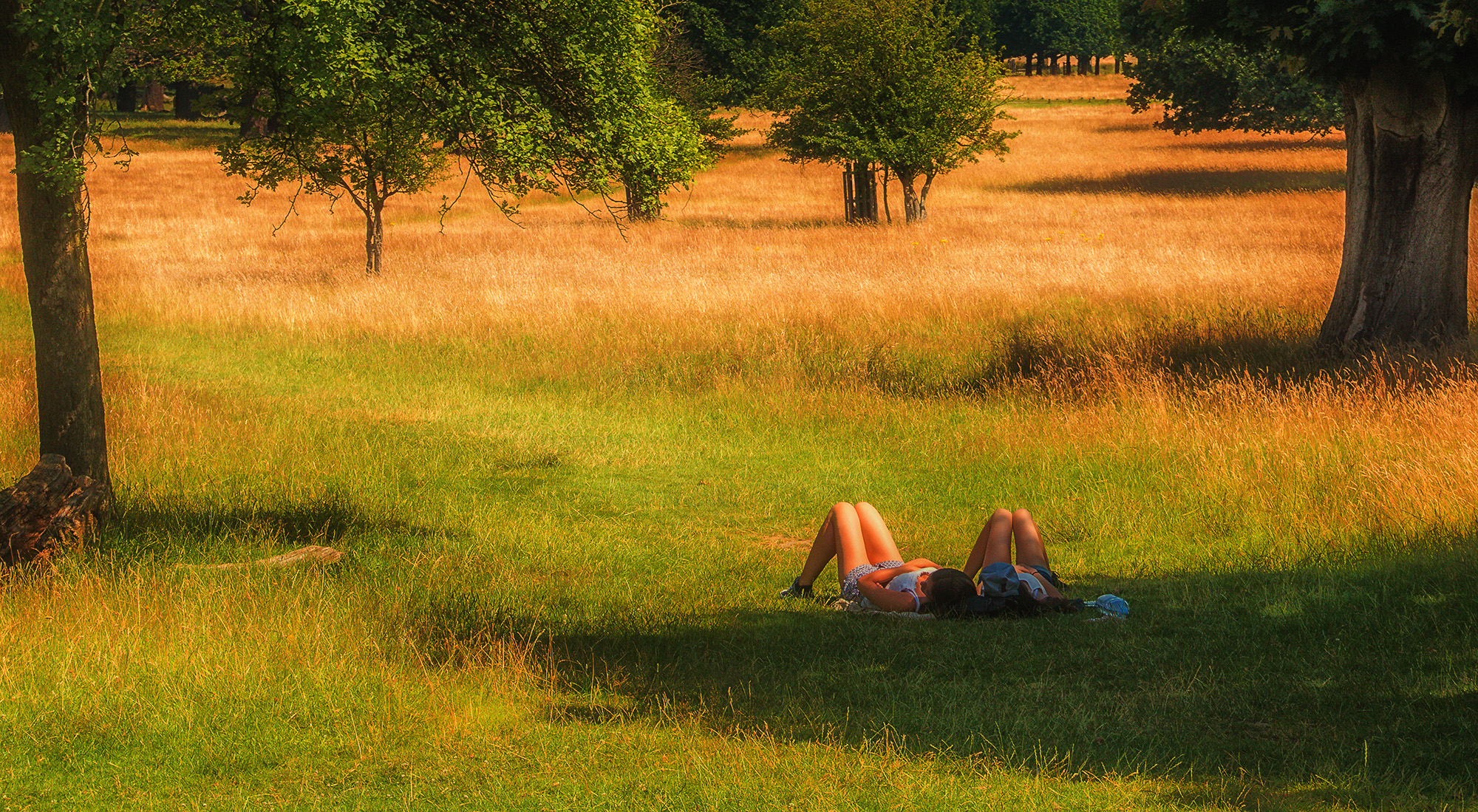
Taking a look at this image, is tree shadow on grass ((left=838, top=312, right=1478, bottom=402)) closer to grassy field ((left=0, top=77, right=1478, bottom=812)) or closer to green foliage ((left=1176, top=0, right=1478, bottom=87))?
grassy field ((left=0, top=77, right=1478, bottom=812))

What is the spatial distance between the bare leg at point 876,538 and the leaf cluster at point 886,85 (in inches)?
1025

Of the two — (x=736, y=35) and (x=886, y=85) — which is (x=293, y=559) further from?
(x=736, y=35)

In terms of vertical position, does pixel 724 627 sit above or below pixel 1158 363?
below

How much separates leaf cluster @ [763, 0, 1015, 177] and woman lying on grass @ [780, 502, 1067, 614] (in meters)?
26.0

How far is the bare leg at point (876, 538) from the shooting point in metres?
6.70

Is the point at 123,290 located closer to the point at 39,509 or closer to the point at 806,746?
the point at 39,509

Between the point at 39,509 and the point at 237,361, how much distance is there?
878cm

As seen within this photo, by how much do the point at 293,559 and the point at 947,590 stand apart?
4041mm

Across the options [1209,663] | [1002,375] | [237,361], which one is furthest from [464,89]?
[237,361]

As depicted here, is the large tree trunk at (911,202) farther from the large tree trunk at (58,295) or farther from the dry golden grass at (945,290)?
the large tree trunk at (58,295)

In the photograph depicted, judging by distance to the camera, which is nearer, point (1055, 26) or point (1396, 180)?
point (1396, 180)

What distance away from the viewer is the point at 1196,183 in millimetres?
41969

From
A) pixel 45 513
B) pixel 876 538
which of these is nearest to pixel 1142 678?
pixel 876 538

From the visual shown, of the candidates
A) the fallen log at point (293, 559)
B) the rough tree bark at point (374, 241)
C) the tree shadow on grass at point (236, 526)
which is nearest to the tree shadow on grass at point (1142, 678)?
the fallen log at point (293, 559)
